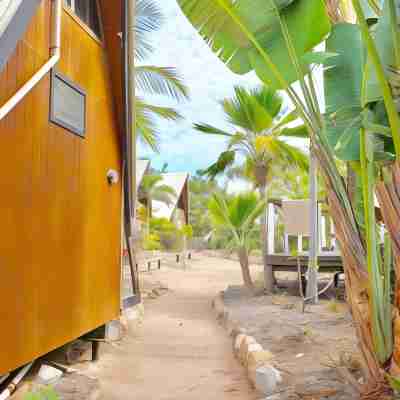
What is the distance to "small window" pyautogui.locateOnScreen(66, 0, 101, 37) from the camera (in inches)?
210

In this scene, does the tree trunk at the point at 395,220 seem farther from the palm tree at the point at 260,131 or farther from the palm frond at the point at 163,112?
the palm tree at the point at 260,131

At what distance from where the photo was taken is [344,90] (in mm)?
3561

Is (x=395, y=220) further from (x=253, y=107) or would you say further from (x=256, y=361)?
(x=253, y=107)

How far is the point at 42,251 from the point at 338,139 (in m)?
2.62

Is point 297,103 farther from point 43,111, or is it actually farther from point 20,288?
point 20,288

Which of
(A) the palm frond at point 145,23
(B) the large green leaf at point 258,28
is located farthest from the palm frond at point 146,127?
(B) the large green leaf at point 258,28

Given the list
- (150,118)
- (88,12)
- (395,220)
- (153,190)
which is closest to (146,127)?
(150,118)

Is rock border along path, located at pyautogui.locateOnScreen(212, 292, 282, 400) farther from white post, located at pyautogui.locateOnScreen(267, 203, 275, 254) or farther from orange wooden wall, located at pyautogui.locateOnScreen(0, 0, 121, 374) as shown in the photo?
white post, located at pyautogui.locateOnScreen(267, 203, 275, 254)

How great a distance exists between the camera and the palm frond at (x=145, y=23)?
10125 mm

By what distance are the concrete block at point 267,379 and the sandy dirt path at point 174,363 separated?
0.12 m

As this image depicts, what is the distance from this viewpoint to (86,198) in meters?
5.23

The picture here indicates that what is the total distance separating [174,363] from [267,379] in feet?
6.04

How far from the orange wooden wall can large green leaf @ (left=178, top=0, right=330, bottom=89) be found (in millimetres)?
1479

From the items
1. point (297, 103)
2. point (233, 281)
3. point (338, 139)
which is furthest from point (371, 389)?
point (233, 281)
